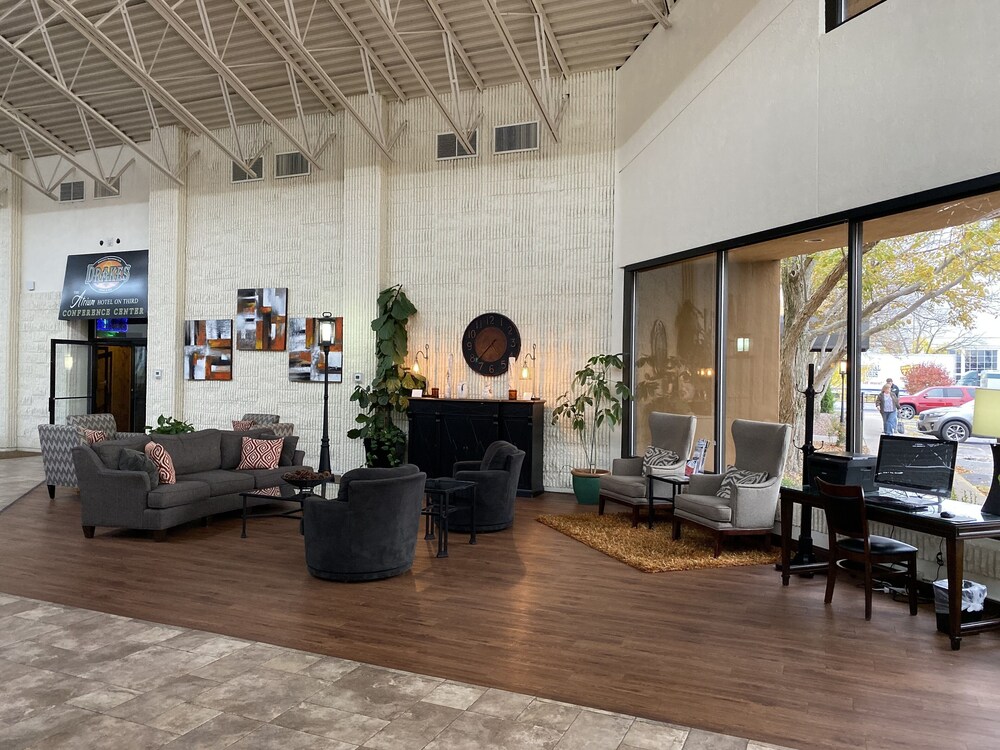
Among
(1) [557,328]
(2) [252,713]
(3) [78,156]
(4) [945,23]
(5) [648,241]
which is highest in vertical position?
(3) [78,156]

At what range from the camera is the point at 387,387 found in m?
10.6

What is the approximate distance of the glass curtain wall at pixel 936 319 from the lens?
4977 millimetres

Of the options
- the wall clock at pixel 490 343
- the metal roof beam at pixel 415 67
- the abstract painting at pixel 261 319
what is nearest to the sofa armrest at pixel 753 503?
the wall clock at pixel 490 343

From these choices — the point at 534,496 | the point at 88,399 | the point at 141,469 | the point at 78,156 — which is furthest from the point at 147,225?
the point at 534,496

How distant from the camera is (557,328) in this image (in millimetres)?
10266

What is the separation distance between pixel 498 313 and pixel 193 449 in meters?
4.46

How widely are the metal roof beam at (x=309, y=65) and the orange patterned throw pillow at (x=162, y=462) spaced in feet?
15.7

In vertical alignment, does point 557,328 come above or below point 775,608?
above

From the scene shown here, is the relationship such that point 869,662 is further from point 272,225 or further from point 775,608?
point 272,225

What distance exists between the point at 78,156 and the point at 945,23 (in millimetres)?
14483

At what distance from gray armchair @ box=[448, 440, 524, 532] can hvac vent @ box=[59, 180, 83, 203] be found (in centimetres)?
1092

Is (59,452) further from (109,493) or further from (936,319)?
(936,319)

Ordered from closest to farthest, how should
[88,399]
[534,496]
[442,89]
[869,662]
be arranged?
[869,662]
[534,496]
[442,89]
[88,399]

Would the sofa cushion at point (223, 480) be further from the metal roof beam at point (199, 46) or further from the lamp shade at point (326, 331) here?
the metal roof beam at point (199, 46)
